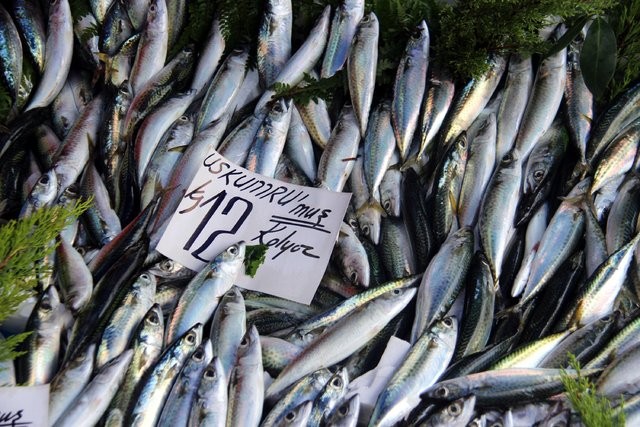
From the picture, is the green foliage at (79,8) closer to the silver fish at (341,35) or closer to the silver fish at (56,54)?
the silver fish at (56,54)

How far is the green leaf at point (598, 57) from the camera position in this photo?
2006mm

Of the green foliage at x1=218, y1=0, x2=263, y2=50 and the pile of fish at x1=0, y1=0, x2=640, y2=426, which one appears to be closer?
the pile of fish at x1=0, y1=0, x2=640, y2=426

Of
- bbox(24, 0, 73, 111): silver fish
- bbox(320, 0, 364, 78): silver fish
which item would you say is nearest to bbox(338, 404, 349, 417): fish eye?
bbox(320, 0, 364, 78): silver fish

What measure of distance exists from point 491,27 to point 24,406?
1758 millimetres

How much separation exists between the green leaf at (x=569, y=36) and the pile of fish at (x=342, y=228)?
56 mm

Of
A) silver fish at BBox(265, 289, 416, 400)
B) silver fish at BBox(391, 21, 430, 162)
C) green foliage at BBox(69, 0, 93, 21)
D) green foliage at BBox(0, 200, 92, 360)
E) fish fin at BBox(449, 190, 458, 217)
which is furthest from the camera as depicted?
green foliage at BBox(69, 0, 93, 21)

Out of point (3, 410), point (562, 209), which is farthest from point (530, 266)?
point (3, 410)

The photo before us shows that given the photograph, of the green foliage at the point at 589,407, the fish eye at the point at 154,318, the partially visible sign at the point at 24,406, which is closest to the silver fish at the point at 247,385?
the fish eye at the point at 154,318

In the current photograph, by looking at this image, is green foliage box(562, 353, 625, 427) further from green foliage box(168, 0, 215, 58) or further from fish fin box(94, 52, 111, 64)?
fish fin box(94, 52, 111, 64)

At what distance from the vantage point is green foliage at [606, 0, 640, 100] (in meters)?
2.10

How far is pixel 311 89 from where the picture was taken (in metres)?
2.15

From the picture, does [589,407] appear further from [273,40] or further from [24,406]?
[273,40]

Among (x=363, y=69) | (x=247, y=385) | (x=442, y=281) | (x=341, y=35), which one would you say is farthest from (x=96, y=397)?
(x=341, y=35)

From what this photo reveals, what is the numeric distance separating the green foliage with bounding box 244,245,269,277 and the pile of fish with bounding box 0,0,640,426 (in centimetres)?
4
